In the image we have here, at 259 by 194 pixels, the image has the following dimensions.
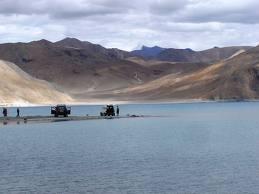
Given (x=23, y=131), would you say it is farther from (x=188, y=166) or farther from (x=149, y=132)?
(x=188, y=166)

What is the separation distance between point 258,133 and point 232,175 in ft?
131

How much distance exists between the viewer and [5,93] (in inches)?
7820

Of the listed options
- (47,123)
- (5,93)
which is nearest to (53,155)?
(47,123)

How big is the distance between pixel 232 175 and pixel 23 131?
153ft

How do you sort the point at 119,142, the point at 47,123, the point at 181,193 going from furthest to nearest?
the point at 47,123
the point at 119,142
the point at 181,193

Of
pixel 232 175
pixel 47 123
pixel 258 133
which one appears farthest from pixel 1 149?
pixel 47 123

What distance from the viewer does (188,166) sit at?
49.7 metres

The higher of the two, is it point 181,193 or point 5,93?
point 5,93

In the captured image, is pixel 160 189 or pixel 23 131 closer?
pixel 160 189

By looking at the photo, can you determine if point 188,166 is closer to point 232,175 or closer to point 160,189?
point 232,175

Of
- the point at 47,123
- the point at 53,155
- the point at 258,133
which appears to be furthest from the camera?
the point at 47,123

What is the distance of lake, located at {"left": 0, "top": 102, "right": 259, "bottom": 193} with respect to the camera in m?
41.9

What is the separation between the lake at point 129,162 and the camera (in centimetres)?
4191

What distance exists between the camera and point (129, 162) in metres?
52.4
